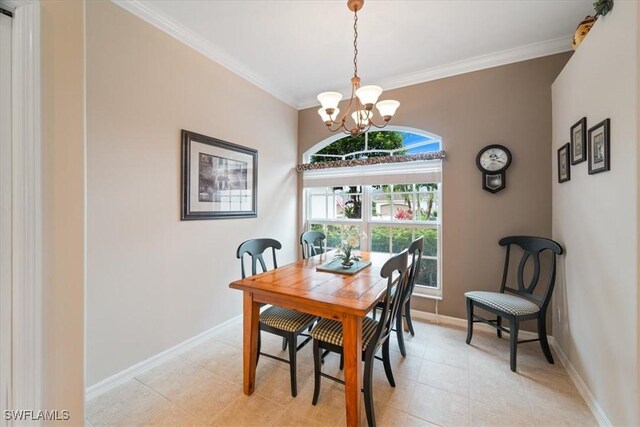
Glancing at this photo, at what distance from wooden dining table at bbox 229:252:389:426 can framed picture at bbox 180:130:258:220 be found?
104 cm

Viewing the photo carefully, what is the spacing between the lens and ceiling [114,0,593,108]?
6.73 feet

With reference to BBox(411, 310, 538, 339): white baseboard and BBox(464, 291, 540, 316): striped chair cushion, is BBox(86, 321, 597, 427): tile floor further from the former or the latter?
BBox(464, 291, 540, 316): striped chair cushion

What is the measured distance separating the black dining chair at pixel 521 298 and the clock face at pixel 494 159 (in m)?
0.73

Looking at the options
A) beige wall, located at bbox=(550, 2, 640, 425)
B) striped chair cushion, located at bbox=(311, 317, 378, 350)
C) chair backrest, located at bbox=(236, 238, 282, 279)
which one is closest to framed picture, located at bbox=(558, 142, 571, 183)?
beige wall, located at bbox=(550, 2, 640, 425)

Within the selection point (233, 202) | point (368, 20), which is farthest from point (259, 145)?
point (368, 20)

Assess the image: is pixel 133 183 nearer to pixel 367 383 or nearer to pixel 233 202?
pixel 233 202

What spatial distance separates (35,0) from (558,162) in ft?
11.5

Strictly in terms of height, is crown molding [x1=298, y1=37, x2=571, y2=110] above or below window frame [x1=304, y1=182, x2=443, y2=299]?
above

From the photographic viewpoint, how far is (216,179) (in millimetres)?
2676

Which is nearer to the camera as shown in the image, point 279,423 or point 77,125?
point 77,125

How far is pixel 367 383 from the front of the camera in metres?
1.54

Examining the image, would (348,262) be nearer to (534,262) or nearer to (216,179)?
(216,179)

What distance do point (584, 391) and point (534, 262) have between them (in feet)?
3.48

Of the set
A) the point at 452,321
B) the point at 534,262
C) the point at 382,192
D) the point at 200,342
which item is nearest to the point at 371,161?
the point at 382,192
